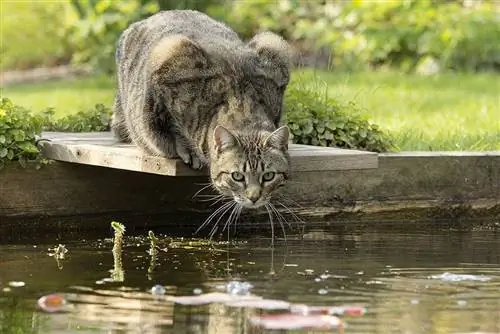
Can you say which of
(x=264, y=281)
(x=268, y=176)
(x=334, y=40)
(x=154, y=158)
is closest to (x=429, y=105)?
(x=334, y=40)

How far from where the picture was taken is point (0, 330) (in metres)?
4.69

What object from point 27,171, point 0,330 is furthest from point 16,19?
point 0,330

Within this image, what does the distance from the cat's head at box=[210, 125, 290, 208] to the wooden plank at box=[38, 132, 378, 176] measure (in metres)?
0.37

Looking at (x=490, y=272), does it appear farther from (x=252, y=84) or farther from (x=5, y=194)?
(x=5, y=194)

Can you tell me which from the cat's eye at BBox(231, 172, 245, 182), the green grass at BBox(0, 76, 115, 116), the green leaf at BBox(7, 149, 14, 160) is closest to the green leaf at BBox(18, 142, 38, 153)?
the green leaf at BBox(7, 149, 14, 160)

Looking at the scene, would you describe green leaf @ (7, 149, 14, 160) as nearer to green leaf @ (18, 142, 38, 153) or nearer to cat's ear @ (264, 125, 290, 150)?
green leaf @ (18, 142, 38, 153)

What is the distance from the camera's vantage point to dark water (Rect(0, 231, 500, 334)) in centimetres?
479

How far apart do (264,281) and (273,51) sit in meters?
1.78

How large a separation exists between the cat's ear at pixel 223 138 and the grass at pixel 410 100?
1.89 m

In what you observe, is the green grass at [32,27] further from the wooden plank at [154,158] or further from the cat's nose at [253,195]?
the cat's nose at [253,195]

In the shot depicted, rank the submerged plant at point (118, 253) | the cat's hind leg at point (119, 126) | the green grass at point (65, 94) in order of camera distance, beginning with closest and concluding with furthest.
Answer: the submerged plant at point (118, 253) → the cat's hind leg at point (119, 126) → the green grass at point (65, 94)

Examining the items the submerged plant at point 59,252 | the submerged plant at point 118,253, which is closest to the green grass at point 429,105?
the submerged plant at point 118,253

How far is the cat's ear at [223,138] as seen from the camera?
613 centimetres

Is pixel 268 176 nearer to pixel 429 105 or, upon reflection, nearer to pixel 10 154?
pixel 10 154
